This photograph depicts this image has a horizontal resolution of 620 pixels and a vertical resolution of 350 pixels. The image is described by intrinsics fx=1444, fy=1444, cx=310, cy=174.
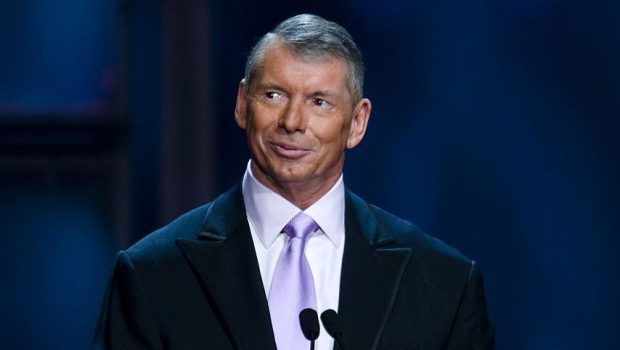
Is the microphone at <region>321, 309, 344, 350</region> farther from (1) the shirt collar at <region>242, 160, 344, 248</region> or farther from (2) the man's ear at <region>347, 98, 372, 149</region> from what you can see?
(2) the man's ear at <region>347, 98, 372, 149</region>

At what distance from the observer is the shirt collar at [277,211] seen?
280 centimetres

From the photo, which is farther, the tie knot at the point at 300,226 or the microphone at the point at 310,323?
the tie knot at the point at 300,226

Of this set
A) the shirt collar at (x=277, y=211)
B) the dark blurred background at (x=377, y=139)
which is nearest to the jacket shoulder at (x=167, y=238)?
the shirt collar at (x=277, y=211)

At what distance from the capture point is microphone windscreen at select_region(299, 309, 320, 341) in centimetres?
257

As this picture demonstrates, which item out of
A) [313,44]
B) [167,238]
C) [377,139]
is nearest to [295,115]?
[313,44]

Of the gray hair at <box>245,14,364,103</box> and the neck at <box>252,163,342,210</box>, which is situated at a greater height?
the gray hair at <box>245,14,364,103</box>

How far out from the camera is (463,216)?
3.84 m

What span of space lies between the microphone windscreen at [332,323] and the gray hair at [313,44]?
0.46 meters

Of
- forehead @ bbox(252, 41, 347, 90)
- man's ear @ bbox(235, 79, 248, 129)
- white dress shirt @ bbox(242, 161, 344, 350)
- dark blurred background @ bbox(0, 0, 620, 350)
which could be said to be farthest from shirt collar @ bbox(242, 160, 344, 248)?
dark blurred background @ bbox(0, 0, 620, 350)

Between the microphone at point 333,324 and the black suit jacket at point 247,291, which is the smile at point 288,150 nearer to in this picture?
the black suit jacket at point 247,291

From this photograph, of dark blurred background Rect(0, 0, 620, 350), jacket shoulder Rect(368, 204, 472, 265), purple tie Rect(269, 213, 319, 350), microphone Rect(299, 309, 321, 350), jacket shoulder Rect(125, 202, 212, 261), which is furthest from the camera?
dark blurred background Rect(0, 0, 620, 350)

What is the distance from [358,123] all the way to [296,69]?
218 millimetres

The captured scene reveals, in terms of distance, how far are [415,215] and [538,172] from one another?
1.17 feet

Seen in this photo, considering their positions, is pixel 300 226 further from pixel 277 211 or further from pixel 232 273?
pixel 232 273
